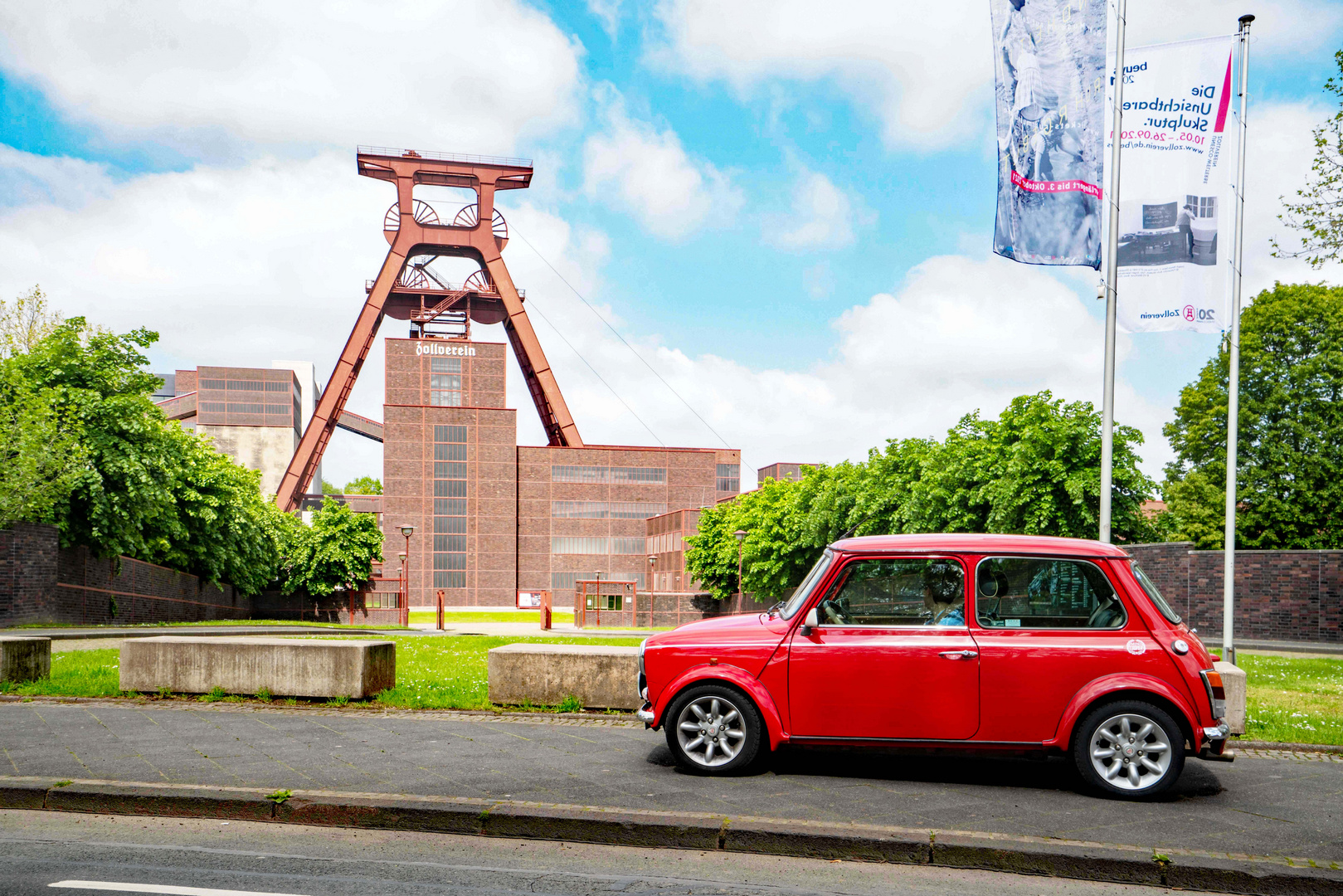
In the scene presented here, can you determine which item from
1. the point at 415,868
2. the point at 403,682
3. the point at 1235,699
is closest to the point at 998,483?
the point at 1235,699

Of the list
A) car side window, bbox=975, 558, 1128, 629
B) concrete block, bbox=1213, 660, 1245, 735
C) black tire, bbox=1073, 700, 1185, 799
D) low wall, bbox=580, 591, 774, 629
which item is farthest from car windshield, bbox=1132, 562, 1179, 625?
low wall, bbox=580, 591, 774, 629

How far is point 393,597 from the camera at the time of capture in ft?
209

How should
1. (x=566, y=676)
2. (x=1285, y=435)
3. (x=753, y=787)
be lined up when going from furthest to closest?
1. (x=1285, y=435)
2. (x=566, y=676)
3. (x=753, y=787)

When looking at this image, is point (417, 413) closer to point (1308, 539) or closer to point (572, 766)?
point (1308, 539)

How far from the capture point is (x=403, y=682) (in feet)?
40.3

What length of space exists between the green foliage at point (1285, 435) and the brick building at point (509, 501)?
193 ft

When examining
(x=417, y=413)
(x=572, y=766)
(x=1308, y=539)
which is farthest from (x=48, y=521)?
(x=417, y=413)

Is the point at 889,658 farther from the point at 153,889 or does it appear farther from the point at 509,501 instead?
the point at 509,501

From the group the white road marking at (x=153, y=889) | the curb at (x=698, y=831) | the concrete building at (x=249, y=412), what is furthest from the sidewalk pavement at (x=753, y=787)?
the concrete building at (x=249, y=412)

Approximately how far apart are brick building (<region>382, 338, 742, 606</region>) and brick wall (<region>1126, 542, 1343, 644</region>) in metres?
66.7

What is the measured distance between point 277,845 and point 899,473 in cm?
3299

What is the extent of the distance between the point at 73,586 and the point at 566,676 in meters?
24.3

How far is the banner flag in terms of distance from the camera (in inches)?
510

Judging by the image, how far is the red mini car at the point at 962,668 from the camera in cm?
683
